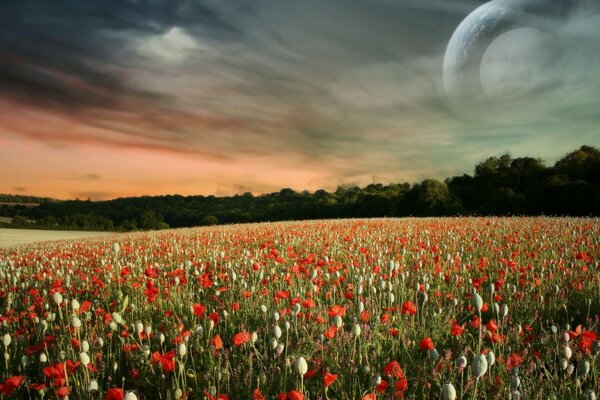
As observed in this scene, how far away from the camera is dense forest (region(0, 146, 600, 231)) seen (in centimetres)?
4109

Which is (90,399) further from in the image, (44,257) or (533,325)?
(44,257)

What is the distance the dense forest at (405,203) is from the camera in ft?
135

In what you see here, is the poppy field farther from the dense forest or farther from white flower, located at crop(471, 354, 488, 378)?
the dense forest

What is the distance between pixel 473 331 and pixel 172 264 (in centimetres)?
648

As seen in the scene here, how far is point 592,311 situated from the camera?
5277mm

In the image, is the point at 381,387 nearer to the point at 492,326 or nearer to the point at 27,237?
the point at 492,326

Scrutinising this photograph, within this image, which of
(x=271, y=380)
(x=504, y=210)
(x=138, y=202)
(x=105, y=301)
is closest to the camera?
(x=271, y=380)

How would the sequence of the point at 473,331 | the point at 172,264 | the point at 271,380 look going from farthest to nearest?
the point at 172,264
the point at 473,331
the point at 271,380

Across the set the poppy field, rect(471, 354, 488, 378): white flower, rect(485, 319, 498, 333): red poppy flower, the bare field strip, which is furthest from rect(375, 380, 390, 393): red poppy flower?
the bare field strip

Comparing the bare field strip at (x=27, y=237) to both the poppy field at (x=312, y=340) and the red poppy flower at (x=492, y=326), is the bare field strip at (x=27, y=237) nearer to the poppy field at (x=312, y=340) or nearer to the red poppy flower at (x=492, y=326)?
the poppy field at (x=312, y=340)

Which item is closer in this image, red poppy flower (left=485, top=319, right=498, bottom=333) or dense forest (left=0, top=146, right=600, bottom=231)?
red poppy flower (left=485, top=319, right=498, bottom=333)

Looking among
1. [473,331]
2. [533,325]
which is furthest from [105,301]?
[533,325]

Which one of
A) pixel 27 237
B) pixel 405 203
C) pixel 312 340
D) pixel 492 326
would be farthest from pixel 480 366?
pixel 405 203

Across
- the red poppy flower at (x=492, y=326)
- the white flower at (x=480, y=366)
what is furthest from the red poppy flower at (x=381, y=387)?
the red poppy flower at (x=492, y=326)
